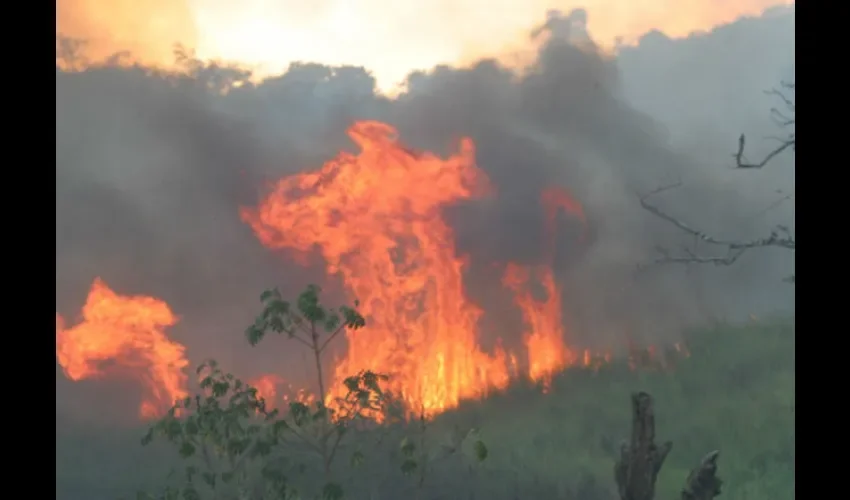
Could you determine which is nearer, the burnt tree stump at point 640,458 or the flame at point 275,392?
the burnt tree stump at point 640,458

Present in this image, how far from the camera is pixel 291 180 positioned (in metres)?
2.86

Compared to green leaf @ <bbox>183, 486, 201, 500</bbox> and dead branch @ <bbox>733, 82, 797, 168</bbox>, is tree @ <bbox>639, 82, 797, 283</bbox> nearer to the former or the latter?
dead branch @ <bbox>733, 82, 797, 168</bbox>

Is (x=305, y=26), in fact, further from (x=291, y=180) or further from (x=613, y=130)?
(x=613, y=130)

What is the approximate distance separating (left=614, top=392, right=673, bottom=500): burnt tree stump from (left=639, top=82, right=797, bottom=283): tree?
2.04ft

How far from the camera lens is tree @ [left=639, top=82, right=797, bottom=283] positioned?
2842 mm

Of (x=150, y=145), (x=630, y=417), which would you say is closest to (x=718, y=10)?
(x=630, y=417)

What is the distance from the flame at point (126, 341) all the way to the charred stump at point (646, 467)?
183 centimetres

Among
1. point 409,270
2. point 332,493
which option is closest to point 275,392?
point 332,493

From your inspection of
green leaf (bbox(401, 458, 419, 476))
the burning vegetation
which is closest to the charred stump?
the burning vegetation

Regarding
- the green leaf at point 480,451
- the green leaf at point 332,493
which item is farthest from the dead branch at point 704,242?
the green leaf at point 332,493

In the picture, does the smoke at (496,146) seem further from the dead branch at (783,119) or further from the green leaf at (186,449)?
the green leaf at (186,449)

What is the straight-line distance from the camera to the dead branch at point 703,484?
271 cm
